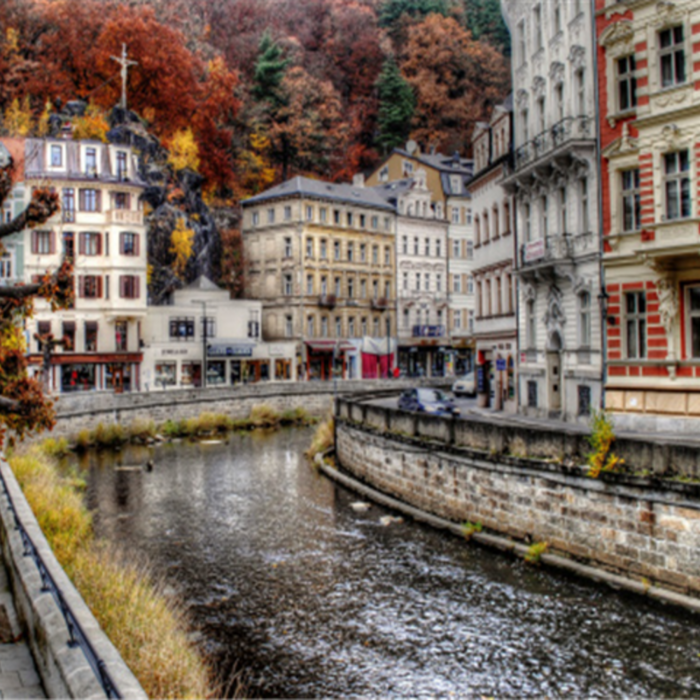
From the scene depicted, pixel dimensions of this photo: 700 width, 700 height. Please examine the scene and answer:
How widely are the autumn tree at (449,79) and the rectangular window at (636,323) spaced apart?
69.8m

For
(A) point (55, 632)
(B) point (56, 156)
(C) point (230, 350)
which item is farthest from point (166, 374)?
(A) point (55, 632)

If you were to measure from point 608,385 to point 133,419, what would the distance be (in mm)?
26537

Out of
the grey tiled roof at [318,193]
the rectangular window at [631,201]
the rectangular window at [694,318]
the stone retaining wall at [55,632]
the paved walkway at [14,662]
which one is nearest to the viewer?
the stone retaining wall at [55,632]

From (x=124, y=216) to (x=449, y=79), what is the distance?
5530cm

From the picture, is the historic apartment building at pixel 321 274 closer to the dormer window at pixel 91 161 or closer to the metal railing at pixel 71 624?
the dormer window at pixel 91 161

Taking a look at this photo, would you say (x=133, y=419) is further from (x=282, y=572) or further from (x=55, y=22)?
(x=55, y=22)

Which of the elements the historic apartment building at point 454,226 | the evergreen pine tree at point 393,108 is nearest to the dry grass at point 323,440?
the historic apartment building at point 454,226

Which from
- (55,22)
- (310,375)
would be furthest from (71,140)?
(310,375)

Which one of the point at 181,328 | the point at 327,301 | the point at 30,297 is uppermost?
the point at 327,301

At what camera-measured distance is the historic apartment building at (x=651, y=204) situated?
78.1 feet

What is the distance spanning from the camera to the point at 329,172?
278 ft

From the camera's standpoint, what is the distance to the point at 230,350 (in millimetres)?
61500

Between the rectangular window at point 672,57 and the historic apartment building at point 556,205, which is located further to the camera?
the historic apartment building at point 556,205

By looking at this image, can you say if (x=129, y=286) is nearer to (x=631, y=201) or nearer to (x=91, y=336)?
(x=91, y=336)
